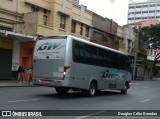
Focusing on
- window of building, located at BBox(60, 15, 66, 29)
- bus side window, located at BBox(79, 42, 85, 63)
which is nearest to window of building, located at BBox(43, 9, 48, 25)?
window of building, located at BBox(60, 15, 66, 29)

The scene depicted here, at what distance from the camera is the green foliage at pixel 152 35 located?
68375mm

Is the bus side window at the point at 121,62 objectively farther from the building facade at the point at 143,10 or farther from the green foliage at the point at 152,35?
the building facade at the point at 143,10

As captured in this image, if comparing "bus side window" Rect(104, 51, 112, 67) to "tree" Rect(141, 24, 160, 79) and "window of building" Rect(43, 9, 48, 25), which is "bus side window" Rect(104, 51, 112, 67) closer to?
"window of building" Rect(43, 9, 48, 25)

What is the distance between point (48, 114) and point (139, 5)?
165 metres

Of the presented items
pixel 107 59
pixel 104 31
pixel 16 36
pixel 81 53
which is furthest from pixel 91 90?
pixel 104 31

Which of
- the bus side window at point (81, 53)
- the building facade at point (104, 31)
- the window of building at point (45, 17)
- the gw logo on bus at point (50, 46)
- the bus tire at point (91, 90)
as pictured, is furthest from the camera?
the building facade at point (104, 31)

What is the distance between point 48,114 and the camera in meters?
11.4

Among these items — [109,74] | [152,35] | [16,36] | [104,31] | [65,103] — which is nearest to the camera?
[65,103]

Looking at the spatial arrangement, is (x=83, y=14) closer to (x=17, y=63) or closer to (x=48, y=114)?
(x=17, y=63)

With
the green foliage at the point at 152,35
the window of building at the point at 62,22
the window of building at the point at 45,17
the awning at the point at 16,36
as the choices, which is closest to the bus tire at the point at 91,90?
the awning at the point at 16,36

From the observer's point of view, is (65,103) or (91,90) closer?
(65,103)

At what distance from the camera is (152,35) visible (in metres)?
69.2

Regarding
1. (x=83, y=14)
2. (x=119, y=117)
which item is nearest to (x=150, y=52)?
(x=83, y=14)

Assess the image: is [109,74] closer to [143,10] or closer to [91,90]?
[91,90]
